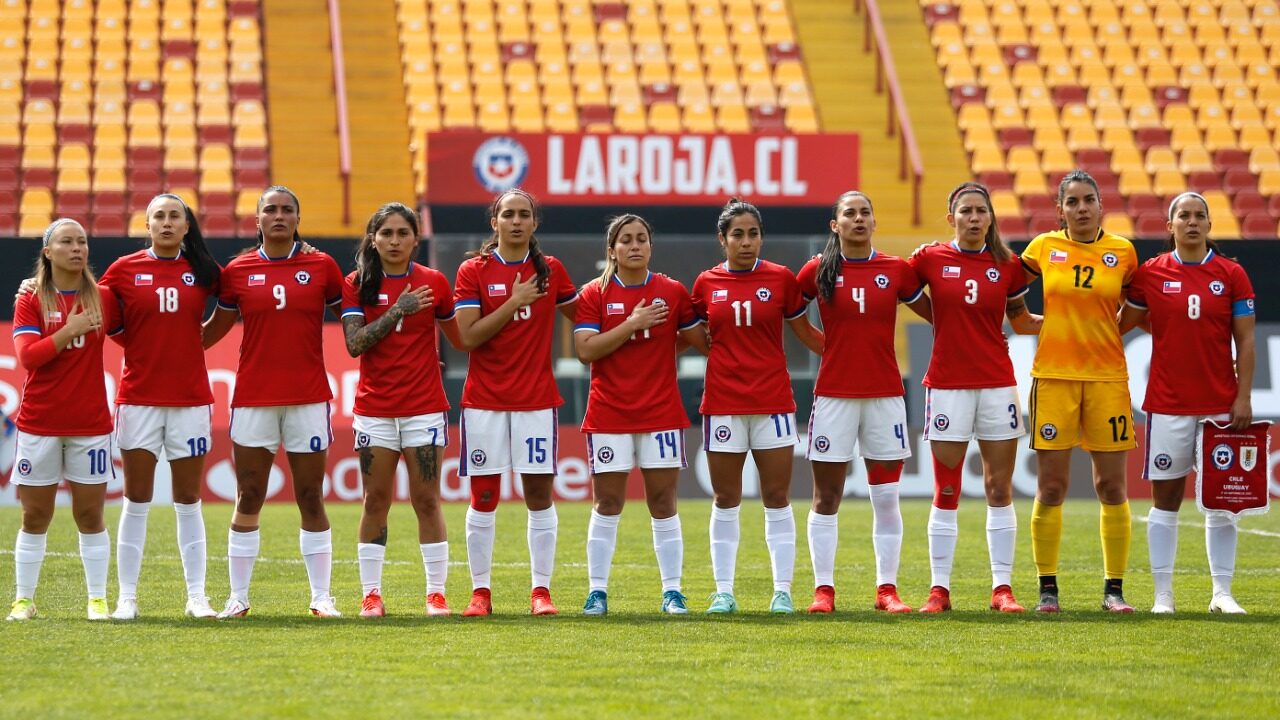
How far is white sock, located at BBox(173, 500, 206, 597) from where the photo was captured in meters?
7.44

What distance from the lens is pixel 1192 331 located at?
7738mm

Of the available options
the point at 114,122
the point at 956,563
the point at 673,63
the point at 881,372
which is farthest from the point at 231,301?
the point at 673,63

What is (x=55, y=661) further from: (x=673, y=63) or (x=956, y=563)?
(x=673, y=63)

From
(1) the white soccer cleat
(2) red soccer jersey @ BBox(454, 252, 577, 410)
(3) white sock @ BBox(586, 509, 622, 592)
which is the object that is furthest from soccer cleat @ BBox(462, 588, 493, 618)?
(2) red soccer jersey @ BBox(454, 252, 577, 410)

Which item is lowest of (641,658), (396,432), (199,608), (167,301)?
(641,658)

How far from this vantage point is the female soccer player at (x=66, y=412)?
7.31 meters

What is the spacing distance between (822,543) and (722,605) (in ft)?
A: 1.78

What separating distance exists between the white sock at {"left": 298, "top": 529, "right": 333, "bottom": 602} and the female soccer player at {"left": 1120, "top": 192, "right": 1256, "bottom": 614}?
12.5ft

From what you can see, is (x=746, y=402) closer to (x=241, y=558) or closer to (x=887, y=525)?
(x=887, y=525)

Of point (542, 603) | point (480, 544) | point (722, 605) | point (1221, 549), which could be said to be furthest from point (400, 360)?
point (1221, 549)

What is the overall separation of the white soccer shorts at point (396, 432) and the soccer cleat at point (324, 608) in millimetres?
A: 714

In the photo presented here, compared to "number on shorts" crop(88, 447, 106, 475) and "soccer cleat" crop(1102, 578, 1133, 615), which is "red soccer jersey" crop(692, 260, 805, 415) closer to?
"soccer cleat" crop(1102, 578, 1133, 615)

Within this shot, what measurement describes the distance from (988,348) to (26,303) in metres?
4.34

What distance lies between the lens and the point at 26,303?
734 cm
